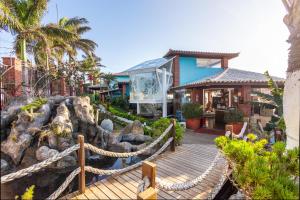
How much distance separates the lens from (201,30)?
41.8ft

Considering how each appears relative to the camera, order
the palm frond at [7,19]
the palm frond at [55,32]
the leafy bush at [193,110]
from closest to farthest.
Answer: the palm frond at [7,19] < the leafy bush at [193,110] < the palm frond at [55,32]

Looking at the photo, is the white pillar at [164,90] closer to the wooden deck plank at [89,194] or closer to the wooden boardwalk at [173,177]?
the wooden boardwalk at [173,177]

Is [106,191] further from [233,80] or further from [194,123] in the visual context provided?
[233,80]

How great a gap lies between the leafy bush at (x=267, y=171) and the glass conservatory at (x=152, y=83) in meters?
12.0

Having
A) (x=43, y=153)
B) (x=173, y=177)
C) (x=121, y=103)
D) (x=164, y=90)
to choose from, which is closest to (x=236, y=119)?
(x=173, y=177)

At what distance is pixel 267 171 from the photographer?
7.82 ft

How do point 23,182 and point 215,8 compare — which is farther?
point 215,8

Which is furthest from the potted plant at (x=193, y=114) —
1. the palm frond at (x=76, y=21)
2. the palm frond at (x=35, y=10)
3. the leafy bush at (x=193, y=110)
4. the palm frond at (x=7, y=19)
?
the palm frond at (x=76, y=21)

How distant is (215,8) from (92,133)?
9.31m

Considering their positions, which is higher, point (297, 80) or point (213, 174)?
point (297, 80)

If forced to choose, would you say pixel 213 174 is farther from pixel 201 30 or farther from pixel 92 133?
pixel 201 30

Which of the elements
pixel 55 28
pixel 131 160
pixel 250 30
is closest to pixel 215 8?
pixel 250 30

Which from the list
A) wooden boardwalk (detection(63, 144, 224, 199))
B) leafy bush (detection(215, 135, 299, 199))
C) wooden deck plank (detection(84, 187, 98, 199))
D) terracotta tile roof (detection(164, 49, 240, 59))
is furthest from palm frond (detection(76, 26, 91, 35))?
leafy bush (detection(215, 135, 299, 199))

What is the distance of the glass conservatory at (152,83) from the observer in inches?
586
